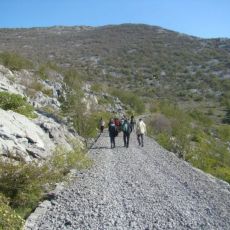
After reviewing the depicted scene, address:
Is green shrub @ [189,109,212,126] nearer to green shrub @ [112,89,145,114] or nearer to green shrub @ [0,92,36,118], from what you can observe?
green shrub @ [112,89,145,114]

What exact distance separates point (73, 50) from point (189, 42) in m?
34.0

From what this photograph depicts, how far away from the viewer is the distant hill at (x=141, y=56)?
86.8 meters

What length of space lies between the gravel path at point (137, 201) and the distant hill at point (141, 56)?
184 feet

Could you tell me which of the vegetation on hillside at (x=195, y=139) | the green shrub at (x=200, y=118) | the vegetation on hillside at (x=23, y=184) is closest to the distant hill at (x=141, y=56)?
the green shrub at (x=200, y=118)

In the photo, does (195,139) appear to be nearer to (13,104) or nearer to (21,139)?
(13,104)

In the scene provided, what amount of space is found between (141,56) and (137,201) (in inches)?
3915

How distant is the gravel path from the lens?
453 inches

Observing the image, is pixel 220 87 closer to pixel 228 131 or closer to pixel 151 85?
pixel 151 85

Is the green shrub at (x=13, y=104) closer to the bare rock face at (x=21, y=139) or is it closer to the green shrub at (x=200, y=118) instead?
the bare rock face at (x=21, y=139)

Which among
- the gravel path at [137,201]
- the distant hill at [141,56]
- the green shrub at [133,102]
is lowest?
the gravel path at [137,201]

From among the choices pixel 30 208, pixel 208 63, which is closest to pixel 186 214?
pixel 30 208

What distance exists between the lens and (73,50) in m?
109

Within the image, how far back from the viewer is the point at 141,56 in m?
111

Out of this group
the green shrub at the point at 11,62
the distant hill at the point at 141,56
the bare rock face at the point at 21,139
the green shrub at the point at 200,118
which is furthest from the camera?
the distant hill at the point at 141,56
